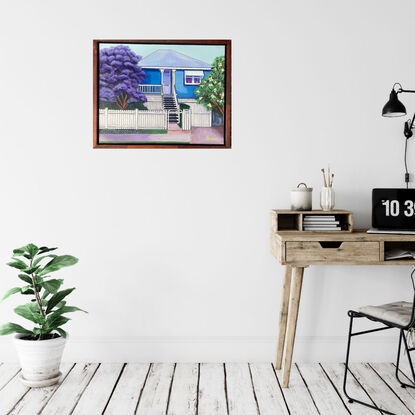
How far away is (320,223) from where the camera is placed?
93.6 inches

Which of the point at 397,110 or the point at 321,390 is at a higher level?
the point at 397,110

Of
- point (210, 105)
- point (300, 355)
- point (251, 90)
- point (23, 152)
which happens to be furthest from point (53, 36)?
point (300, 355)

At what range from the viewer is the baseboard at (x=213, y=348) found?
266 cm

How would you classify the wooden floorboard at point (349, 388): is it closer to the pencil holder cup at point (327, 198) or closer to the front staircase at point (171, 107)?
the pencil holder cup at point (327, 198)

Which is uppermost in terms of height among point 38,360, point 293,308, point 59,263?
point 59,263

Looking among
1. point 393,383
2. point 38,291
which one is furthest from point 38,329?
point 393,383

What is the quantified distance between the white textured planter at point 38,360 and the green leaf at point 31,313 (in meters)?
0.11

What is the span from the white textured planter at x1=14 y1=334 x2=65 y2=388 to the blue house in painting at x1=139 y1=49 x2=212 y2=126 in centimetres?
145

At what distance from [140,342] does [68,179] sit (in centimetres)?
108

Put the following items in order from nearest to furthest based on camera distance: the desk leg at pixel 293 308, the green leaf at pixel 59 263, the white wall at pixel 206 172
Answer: the desk leg at pixel 293 308 < the green leaf at pixel 59 263 < the white wall at pixel 206 172

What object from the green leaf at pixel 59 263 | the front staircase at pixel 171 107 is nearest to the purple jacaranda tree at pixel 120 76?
the front staircase at pixel 171 107

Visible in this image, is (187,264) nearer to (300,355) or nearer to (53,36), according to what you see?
(300,355)

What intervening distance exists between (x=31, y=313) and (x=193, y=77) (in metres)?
1.63

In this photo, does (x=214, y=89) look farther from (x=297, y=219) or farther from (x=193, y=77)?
(x=297, y=219)
